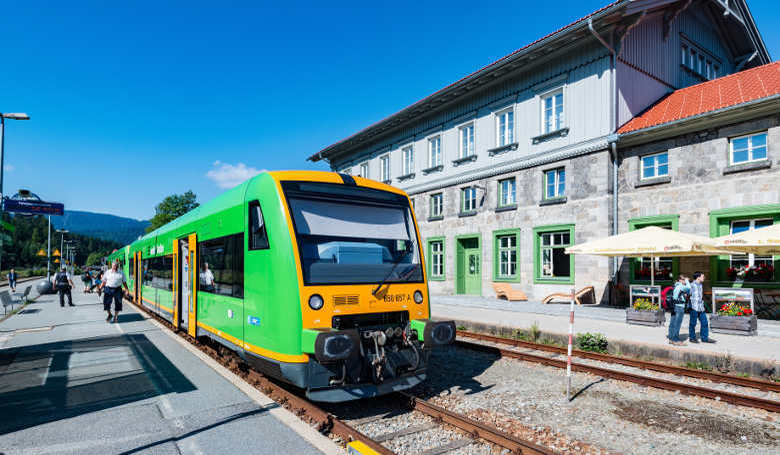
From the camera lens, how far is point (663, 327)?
A: 450 inches

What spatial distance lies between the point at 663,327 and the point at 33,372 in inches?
507

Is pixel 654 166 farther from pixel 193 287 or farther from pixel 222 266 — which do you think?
pixel 193 287

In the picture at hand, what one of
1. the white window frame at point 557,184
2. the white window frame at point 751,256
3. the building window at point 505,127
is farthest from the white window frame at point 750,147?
the building window at point 505,127

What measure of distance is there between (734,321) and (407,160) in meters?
17.7

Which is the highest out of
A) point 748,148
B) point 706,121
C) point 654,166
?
point 706,121

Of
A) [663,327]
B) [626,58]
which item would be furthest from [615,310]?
[626,58]

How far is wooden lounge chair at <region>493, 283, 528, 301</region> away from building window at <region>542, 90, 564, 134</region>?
6184mm

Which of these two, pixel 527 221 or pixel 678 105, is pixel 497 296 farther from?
pixel 678 105

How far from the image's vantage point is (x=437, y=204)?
76.9 feet

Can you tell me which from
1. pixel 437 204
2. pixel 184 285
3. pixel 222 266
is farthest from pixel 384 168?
pixel 222 266

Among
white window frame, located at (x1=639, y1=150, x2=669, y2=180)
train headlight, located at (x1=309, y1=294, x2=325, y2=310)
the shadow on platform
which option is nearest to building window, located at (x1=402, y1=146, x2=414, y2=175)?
white window frame, located at (x1=639, y1=150, x2=669, y2=180)

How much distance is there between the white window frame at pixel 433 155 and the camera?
915 inches

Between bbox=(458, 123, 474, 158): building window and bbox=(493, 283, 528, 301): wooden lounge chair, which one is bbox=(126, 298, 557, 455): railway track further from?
bbox=(458, 123, 474, 158): building window

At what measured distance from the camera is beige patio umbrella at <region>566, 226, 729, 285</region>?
11383mm
